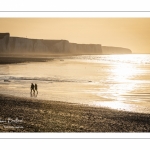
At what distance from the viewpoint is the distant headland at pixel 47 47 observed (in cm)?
Answer: 560

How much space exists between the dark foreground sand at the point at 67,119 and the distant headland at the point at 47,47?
0.91 m

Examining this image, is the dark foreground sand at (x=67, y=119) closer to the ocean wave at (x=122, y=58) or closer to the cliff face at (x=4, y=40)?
the ocean wave at (x=122, y=58)

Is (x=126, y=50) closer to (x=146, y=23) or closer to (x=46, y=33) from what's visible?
(x=146, y=23)

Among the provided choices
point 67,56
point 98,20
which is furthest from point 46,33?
point 98,20

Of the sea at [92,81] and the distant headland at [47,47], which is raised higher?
the distant headland at [47,47]

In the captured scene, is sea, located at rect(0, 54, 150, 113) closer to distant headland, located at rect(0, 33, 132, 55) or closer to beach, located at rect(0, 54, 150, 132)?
beach, located at rect(0, 54, 150, 132)

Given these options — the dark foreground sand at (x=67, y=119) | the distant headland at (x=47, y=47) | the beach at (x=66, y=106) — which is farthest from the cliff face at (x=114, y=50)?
the dark foreground sand at (x=67, y=119)

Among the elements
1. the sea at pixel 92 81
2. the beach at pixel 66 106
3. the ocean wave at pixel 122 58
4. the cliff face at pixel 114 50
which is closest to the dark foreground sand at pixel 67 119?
the beach at pixel 66 106

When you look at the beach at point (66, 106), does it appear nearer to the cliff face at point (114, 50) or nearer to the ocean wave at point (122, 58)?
the ocean wave at point (122, 58)

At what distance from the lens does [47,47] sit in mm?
5758

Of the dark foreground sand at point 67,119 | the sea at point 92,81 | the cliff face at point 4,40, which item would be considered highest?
the cliff face at point 4,40

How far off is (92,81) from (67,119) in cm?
78

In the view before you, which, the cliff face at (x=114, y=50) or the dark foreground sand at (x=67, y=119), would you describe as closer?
the dark foreground sand at (x=67, y=119)

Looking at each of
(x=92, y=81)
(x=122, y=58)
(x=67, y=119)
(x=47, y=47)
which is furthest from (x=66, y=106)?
(x=122, y=58)
